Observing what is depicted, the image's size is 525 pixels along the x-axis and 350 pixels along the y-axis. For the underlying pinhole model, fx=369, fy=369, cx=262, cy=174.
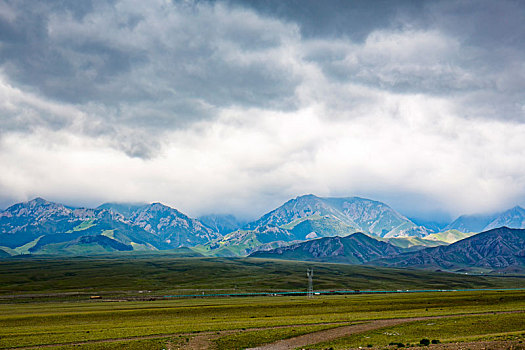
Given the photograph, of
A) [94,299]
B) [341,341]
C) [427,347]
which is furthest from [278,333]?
[94,299]

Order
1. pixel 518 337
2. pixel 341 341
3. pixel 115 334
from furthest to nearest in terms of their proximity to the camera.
Result: pixel 115 334 → pixel 341 341 → pixel 518 337

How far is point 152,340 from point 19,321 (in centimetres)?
5060

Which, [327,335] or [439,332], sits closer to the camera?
[439,332]

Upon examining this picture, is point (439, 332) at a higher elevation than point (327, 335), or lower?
higher

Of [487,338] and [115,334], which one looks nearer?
[487,338]

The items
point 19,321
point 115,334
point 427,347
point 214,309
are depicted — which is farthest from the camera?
point 214,309

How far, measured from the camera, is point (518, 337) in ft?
133

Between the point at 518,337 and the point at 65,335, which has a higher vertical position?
the point at 518,337

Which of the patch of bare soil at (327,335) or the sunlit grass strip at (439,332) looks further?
the patch of bare soil at (327,335)

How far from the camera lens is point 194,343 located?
157 feet

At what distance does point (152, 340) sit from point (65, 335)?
54.5 ft

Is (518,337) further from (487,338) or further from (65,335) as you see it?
(65,335)

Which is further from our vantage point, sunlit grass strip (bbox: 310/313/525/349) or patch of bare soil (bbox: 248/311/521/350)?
patch of bare soil (bbox: 248/311/521/350)

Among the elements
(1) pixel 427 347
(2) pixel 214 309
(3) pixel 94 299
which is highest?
(1) pixel 427 347
